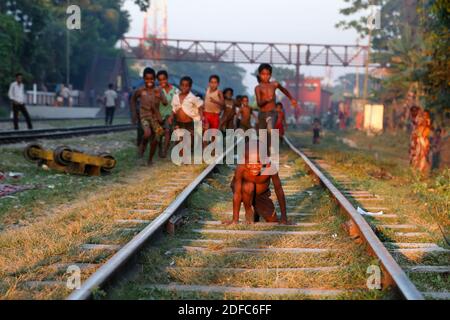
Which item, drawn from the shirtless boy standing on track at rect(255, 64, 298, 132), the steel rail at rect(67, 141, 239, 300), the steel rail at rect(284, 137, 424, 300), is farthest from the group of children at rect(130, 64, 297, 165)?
the steel rail at rect(67, 141, 239, 300)

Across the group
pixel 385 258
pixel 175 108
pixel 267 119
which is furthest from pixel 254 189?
pixel 175 108

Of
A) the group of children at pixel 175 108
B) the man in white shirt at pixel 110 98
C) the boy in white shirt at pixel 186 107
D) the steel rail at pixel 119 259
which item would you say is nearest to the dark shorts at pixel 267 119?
the group of children at pixel 175 108

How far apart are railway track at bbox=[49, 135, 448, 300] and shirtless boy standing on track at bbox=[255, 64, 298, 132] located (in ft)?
8.91

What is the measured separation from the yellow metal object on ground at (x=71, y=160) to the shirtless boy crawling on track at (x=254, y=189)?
4.42 metres

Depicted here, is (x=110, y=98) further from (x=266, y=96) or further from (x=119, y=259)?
(x=119, y=259)

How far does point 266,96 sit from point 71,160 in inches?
127

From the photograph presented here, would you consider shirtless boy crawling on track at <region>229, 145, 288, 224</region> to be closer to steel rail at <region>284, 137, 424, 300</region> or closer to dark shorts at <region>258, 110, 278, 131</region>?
→ steel rail at <region>284, 137, 424, 300</region>

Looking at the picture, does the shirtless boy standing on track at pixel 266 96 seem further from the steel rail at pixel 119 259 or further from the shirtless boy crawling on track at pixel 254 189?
the steel rail at pixel 119 259

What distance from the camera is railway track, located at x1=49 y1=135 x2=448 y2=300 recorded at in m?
3.71

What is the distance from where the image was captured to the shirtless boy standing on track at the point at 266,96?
8735mm

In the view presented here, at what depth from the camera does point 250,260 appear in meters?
4.48
